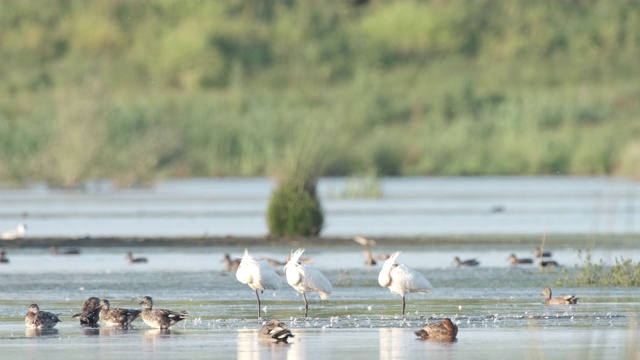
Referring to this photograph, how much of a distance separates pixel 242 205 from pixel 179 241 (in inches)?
552

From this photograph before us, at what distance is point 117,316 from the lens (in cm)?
1819

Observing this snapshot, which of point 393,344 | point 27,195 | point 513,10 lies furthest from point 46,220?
point 513,10

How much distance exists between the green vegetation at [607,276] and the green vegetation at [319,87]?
30.6 meters

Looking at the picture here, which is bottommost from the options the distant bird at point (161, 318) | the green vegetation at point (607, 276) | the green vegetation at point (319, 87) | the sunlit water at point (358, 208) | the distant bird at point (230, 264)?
the distant bird at point (161, 318)

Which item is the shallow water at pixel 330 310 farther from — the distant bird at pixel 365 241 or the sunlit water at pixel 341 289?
the distant bird at pixel 365 241

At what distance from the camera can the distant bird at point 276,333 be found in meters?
16.2

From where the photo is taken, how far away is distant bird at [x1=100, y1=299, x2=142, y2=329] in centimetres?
1816

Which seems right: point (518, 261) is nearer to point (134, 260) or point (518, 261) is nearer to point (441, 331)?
point (134, 260)

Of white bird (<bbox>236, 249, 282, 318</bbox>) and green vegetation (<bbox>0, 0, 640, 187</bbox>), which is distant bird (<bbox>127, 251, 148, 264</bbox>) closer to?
white bird (<bbox>236, 249, 282, 318</bbox>)

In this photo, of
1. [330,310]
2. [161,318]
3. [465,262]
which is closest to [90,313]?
[161,318]

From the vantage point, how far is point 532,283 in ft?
76.7

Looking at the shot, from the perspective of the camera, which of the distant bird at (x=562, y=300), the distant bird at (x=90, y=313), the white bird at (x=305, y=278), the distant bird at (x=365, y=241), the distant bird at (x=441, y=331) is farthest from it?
the distant bird at (x=365, y=241)

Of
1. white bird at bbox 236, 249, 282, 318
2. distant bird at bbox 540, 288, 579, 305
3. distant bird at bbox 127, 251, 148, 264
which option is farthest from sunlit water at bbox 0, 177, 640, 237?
white bird at bbox 236, 249, 282, 318

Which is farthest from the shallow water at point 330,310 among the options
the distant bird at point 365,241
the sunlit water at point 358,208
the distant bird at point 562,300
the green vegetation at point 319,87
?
the green vegetation at point 319,87
